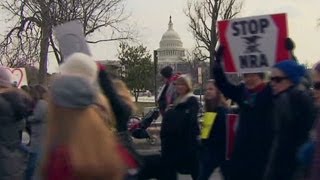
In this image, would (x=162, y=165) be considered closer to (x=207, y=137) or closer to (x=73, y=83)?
(x=207, y=137)

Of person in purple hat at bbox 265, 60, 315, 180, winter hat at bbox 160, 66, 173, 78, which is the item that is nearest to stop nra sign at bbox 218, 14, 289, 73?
person in purple hat at bbox 265, 60, 315, 180

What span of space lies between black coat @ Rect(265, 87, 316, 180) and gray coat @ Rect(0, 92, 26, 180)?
242 cm

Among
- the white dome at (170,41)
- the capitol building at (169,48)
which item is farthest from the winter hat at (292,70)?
the white dome at (170,41)

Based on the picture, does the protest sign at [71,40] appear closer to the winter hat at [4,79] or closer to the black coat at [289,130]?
the winter hat at [4,79]

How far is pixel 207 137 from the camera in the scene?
8836mm

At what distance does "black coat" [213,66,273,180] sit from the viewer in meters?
6.49

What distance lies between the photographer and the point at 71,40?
601 centimetres

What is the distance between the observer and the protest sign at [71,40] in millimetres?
5961

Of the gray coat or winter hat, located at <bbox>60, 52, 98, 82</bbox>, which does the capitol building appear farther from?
winter hat, located at <bbox>60, 52, 98, 82</bbox>

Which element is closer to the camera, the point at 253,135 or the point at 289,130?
the point at 289,130

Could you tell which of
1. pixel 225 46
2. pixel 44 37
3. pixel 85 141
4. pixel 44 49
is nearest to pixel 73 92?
pixel 85 141

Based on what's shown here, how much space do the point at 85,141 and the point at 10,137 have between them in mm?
3781

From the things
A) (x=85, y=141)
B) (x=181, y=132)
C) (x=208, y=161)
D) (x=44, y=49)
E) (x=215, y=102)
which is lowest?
(x=208, y=161)

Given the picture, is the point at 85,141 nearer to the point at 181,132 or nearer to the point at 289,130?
the point at 289,130
